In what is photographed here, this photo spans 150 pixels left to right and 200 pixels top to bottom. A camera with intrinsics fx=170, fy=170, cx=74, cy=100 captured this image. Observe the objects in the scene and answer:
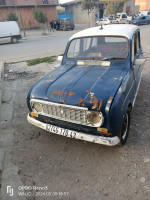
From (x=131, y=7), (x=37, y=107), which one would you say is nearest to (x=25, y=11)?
(x=131, y=7)

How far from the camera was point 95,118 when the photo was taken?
271cm

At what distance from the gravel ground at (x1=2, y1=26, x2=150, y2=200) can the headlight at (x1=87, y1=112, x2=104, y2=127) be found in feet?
2.64

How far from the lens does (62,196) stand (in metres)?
2.51

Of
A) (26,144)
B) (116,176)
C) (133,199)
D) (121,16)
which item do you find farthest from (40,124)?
(121,16)

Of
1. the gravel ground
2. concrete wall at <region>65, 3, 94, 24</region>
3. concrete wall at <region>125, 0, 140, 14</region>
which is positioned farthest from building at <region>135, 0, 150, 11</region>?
the gravel ground

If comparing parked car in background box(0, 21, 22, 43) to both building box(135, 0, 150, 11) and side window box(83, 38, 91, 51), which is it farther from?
building box(135, 0, 150, 11)

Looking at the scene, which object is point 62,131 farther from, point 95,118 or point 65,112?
point 95,118

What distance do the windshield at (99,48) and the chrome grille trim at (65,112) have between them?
162cm

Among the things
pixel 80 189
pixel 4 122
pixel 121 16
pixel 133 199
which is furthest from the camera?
pixel 121 16

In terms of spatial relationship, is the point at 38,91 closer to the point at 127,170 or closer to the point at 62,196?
the point at 62,196

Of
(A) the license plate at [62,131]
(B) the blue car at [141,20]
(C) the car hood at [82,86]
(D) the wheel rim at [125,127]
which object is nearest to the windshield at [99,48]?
(C) the car hood at [82,86]

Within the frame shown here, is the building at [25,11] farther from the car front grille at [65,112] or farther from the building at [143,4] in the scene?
the car front grille at [65,112]

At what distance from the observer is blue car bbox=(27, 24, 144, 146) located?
2.67m

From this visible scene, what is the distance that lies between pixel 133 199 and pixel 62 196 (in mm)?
1013
